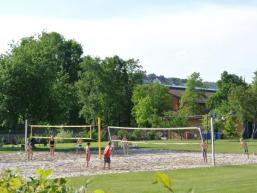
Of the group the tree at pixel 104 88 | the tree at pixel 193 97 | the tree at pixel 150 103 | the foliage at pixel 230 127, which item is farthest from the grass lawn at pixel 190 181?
the tree at pixel 193 97

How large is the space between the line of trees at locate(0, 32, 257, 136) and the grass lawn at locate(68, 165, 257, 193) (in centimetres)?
2855

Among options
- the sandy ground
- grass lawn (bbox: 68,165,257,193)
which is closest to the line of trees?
the sandy ground

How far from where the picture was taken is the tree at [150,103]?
8444 cm

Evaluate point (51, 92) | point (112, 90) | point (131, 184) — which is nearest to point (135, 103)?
point (112, 90)

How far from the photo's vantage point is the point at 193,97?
88812mm

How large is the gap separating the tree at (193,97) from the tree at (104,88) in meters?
10.1

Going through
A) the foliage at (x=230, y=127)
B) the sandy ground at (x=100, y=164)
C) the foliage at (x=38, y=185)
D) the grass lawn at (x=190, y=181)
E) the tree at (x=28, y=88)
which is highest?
the tree at (x=28, y=88)

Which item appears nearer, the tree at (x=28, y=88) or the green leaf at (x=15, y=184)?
the green leaf at (x=15, y=184)

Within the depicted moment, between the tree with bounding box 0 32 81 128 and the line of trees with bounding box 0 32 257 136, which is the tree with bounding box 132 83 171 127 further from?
the tree with bounding box 0 32 81 128

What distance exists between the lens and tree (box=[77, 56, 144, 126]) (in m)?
84.9

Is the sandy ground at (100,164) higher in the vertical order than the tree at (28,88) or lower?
lower

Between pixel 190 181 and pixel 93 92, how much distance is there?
6497 centimetres

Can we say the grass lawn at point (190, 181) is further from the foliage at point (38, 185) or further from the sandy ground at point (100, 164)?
the foliage at point (38, 185)

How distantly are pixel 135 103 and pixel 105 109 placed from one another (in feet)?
19.3
